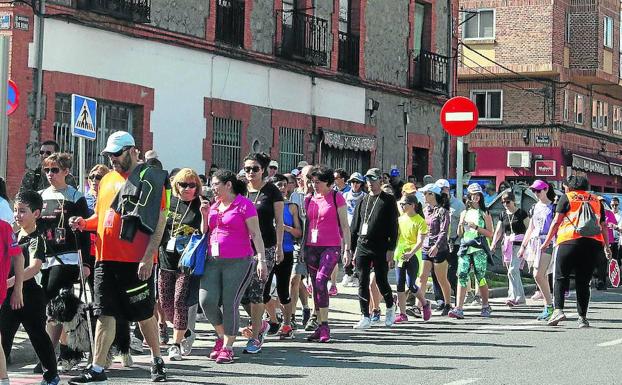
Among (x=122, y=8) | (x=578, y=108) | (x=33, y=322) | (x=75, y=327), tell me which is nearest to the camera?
(x=33, y=322)

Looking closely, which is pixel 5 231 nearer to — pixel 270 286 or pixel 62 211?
pixel 62 211

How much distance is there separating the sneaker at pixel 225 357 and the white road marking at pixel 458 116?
9236mm

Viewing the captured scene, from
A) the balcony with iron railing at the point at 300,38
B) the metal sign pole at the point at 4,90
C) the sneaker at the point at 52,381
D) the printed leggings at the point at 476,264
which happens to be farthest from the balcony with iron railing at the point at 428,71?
the sneaker at the point at 52,381

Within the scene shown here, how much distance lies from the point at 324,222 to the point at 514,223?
602 cm

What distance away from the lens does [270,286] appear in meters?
14.1

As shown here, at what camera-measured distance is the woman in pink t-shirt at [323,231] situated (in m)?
14.3

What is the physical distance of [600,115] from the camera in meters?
51.8

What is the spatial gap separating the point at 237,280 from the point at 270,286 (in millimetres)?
Answer: 2008

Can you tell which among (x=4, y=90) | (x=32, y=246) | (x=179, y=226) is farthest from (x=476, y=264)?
(x=32, y=246)

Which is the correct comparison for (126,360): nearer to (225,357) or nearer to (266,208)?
(225,357)

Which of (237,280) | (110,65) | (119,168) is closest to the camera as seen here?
(119,168)

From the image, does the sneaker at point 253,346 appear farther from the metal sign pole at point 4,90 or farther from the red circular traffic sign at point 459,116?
the red circular traffic sign at point 459,116

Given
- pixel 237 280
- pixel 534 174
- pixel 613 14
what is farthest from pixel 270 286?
pixel 613 14

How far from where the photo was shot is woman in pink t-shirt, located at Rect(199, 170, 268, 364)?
1209cm
